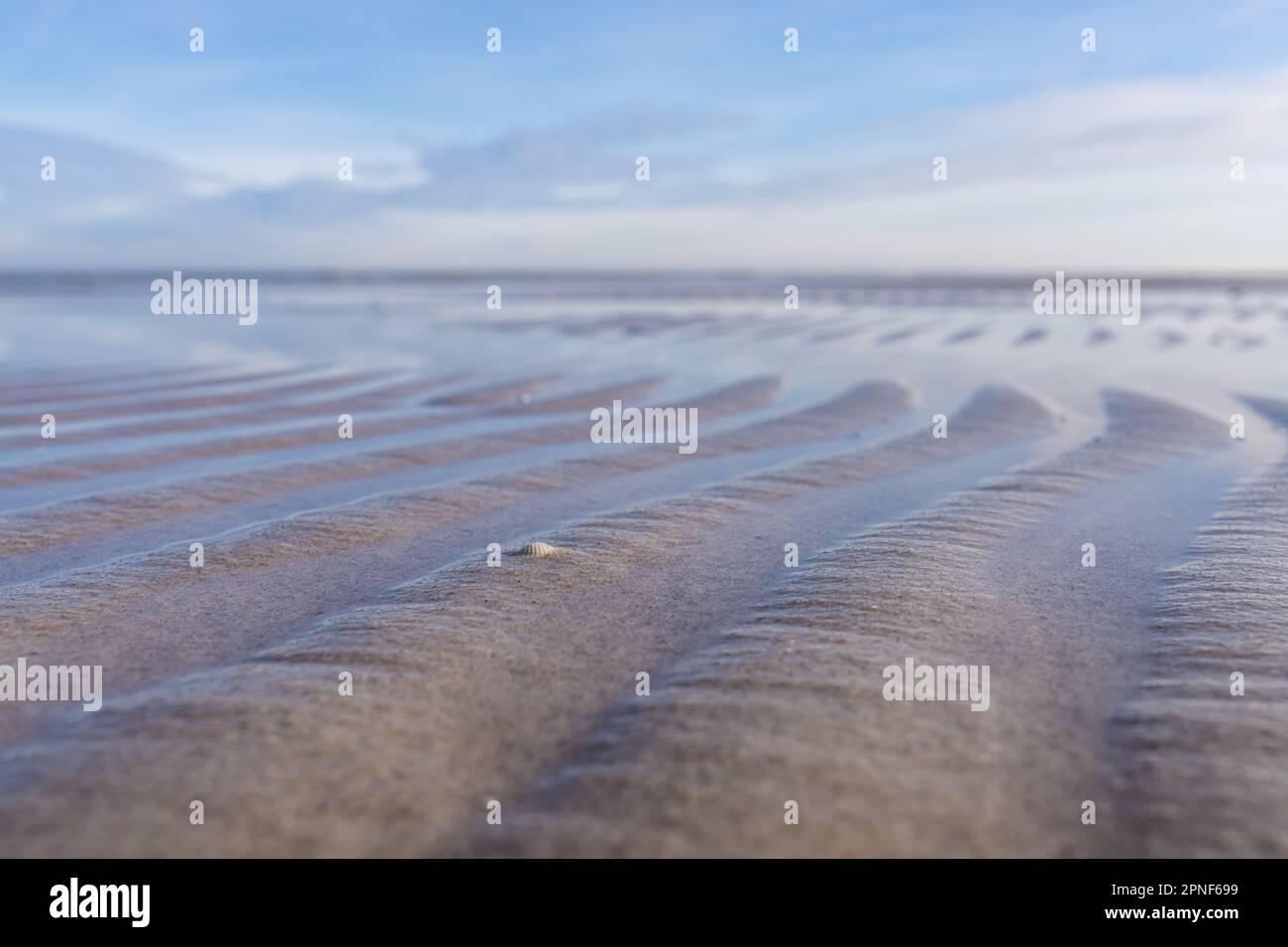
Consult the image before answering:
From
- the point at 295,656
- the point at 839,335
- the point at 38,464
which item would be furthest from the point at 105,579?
the point at 839,335

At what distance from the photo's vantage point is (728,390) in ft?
30.3

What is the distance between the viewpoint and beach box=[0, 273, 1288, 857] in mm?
2242

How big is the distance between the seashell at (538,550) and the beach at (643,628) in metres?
0.01

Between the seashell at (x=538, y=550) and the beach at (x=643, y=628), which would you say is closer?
the beach at (x=643, y=628)

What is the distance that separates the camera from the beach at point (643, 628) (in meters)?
2.24

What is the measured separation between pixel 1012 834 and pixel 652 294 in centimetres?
2899

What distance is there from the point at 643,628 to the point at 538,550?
2.76ft

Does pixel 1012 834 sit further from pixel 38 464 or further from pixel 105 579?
pixel 38 464

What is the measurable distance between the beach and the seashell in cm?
1

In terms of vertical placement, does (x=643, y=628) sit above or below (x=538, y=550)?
below

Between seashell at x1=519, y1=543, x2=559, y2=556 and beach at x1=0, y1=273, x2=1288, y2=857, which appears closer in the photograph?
beach at x1=0, y1=273, x2=1288, y2=857

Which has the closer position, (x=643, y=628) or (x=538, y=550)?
(x=643, y=628)

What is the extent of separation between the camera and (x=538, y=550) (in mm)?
4062
